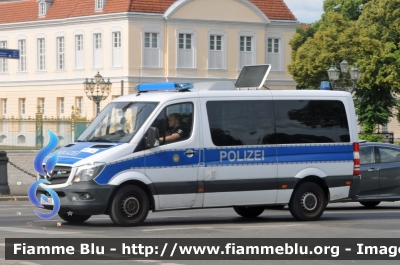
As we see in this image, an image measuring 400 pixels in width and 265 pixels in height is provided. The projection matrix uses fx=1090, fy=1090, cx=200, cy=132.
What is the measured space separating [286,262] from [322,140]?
21.4 ft

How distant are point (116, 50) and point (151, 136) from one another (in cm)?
5837

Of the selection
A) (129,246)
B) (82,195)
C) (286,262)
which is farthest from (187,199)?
(286,262)

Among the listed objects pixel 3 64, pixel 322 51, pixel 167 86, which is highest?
pixel 322 51

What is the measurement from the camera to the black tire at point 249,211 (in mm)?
20125

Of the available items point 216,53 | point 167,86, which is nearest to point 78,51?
point 216,53

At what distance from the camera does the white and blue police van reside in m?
17.5

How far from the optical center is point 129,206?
1767cm

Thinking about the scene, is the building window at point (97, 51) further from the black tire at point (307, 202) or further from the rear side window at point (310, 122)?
the black tire at point (307, 202)

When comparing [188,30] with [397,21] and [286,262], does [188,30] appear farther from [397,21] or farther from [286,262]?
[286,262]

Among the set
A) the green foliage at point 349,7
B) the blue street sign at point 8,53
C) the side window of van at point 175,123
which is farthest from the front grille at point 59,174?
the green foliage at point 349,7

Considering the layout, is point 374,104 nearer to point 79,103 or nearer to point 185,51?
point 185,51

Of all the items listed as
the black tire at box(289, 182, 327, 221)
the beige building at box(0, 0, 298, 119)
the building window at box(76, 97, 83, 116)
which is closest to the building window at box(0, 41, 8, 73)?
the beige building at box(0, 0, 298, 119)

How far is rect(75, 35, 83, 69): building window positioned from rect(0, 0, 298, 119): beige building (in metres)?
0.07

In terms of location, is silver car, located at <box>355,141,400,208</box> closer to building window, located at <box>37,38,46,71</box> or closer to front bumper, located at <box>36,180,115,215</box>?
front bumper, located at <box>36,180,115,215</box>
